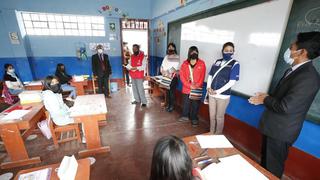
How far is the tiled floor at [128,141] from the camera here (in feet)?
6.63

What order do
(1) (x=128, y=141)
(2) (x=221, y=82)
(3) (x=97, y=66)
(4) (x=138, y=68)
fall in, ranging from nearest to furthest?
(2) (x=221, y=82) < (1) (x=128, y=141) < (4) (x=138, y=68) < (3) (x=97, y=66)

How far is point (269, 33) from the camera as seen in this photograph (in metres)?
1.87

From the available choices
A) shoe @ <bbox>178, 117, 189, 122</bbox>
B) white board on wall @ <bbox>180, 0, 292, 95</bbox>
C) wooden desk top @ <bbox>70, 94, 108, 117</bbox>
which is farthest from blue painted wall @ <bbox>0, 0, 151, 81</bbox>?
white board on wall @ <bbox>180, 0, 292, 95</bbox>

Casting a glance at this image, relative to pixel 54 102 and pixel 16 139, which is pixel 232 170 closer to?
pixel 54 102

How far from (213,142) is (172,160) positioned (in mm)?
746

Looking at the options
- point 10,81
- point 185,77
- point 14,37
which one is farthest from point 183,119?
point 14,37

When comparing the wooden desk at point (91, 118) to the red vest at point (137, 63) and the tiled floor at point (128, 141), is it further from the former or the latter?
the red vest at point (137, 63)

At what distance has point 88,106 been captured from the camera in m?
2.22

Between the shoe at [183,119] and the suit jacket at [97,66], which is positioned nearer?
the shoe at [183,119]

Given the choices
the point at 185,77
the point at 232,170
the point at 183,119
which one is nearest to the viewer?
the point at 232,170

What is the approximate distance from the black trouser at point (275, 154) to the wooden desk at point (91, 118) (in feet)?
6.19

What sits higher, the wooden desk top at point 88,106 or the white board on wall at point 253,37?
the white board on wall at point 253,37

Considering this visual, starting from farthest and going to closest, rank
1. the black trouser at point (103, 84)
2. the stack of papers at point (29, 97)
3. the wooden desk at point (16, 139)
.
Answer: the black trouser at point (103, 84) → the stack of papers at point (29, 97) → the wooden desk at point (16, 139)

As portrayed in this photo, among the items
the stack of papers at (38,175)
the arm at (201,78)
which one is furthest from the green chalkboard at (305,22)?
the stack of papers at (38,175)
